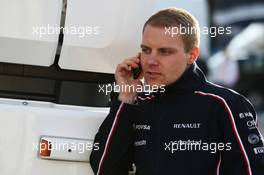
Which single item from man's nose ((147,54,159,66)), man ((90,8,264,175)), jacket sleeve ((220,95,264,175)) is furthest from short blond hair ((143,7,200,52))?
jacket sleeve ((220,95,264,175))

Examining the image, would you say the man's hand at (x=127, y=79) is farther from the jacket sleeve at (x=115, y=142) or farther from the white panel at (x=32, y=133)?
the white panel at (x=32, y=133)

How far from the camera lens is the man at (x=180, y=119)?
6.68 feet

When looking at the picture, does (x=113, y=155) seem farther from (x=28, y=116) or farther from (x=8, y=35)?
(x=8, y=35)

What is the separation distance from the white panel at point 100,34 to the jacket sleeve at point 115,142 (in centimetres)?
16

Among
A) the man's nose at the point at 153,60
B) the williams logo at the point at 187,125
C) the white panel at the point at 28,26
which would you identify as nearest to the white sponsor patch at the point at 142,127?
the williams logo at the point at 187,125

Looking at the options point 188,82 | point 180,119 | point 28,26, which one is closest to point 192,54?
point 188,82

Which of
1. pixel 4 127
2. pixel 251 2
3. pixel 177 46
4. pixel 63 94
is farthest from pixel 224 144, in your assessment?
pixel 251 2

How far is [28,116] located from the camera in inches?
77.0

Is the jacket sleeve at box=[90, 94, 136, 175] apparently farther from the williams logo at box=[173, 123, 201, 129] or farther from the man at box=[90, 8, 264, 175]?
the williams logo at box=[173, 123, 201, 129]

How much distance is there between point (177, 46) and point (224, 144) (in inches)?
14.4

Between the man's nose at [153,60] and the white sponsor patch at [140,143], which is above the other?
the man's nose at [153,60]

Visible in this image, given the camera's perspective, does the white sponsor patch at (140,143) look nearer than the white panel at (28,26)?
No

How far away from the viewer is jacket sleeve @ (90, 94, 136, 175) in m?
2.06

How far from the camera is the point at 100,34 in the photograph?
2039mm
